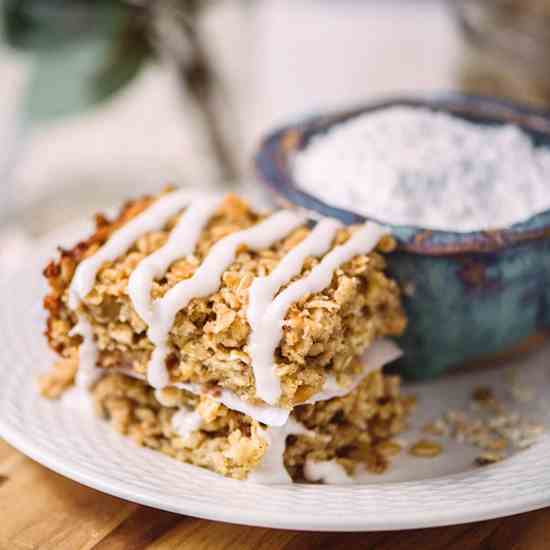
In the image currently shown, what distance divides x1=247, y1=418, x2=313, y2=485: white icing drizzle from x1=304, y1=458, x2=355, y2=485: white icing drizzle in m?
0.03

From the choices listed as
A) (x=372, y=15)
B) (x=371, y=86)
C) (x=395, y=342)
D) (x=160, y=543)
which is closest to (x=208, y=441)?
(x=160, y=543)

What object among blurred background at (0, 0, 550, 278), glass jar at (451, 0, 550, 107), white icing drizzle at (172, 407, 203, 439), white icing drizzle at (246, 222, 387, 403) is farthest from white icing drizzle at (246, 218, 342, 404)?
glass jar at (451, 0, 550, 107)

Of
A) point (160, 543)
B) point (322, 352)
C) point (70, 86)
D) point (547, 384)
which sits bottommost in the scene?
point (547, 384)

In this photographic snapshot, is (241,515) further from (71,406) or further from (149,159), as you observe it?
(149,159)

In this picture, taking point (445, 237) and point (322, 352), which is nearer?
point (322, 352)

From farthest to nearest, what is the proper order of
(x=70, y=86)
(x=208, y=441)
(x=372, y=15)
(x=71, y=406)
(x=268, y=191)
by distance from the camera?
(x=372, y=15)
(x=70, y=86)
(x=268, y=191)
(x=71, y=406)
(x=208, y=441)

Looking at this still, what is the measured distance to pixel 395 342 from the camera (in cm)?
132

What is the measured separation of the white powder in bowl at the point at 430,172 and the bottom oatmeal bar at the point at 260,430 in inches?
10.8

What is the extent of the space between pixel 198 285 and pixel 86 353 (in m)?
0.21

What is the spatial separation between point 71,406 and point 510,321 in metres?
0.67

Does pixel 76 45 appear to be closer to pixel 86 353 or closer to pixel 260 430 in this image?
pixel 86 353

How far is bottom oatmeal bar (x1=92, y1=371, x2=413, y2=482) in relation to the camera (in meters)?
1.08

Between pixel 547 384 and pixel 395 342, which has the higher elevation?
pixel 395 342

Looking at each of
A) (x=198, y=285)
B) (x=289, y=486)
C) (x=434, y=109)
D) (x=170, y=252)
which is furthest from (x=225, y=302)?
(x=434, y=109)
